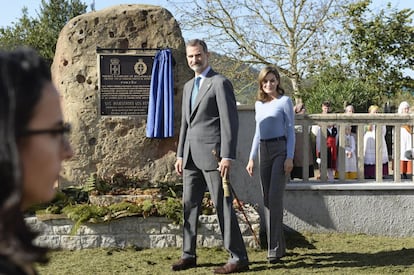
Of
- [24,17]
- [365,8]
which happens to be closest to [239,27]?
[365,8]

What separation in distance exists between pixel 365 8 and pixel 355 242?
1738 centimetres

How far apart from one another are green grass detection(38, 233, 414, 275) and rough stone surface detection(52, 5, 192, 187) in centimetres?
A: 157

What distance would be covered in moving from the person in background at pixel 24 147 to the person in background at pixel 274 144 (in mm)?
4988

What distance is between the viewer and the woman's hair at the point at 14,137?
4.46ft

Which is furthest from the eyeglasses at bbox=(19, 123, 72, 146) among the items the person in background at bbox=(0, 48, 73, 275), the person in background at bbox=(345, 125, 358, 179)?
the person in background at bbox=(345, 125, 358, 179)

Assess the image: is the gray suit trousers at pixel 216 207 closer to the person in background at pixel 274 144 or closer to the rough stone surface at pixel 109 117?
the person in background at pixel 274 144

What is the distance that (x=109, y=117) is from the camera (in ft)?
28.2

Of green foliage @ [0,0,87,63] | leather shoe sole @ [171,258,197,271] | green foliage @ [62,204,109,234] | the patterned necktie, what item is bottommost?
leather shoe sole @ [171,258,197,271]

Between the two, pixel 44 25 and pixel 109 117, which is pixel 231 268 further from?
pixel 44 25

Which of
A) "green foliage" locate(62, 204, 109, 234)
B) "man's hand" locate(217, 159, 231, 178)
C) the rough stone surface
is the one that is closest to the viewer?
"man's hand" locate(217, 159, 231, 178)

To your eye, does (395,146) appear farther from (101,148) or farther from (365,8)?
(365,8)

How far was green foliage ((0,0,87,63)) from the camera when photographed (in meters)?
29.2

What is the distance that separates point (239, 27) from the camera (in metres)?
25.5

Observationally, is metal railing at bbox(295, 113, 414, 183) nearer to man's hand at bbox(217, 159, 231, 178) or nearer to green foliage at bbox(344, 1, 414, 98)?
man's hand at bbox(217, 159, 231, 178)
